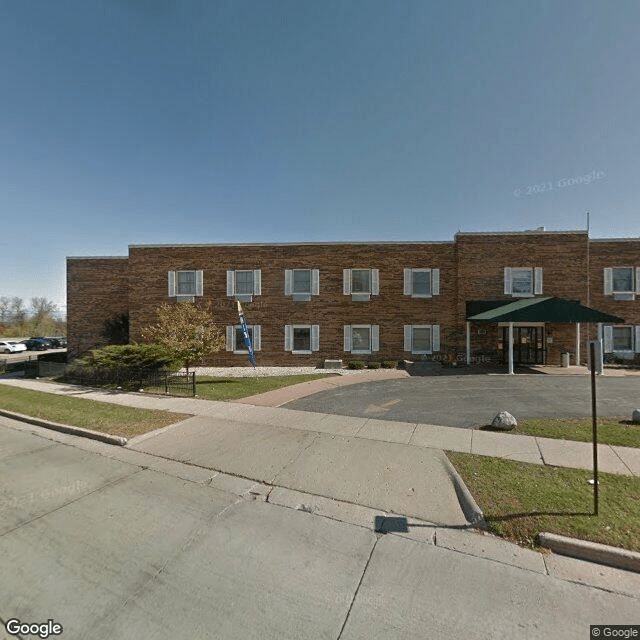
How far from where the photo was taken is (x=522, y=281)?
751 inches

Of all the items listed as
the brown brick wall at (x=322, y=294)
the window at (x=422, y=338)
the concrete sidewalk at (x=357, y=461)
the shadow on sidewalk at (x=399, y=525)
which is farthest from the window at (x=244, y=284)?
the shadow on sidewalk at (x=399, y=525)

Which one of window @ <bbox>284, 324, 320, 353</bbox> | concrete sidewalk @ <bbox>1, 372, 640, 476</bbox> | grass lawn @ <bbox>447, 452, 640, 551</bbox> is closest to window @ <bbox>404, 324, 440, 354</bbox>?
window @ <bbox>284, 324, 320, 353</bbox>

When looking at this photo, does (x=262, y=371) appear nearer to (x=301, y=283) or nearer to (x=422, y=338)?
(x=301, y=283)

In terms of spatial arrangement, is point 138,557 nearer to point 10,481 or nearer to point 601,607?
point 10,481

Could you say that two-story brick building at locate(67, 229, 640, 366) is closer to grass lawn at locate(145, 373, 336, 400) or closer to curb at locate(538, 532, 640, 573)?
grass lawn at locate(145, 373, 336, 400)

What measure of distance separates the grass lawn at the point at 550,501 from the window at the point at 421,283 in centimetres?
1470

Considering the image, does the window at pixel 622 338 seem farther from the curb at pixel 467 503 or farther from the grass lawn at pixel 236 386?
the curb at pixel 467 503

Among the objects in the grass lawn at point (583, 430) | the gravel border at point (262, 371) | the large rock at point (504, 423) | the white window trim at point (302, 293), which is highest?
the white window trim at point (302, 293)

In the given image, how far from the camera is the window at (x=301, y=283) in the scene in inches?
776

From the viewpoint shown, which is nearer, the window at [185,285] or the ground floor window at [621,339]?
the ground floor window at [621,339]

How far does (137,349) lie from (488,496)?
1455 centimetres

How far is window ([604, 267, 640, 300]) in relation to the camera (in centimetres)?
1927

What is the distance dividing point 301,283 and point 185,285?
7.65m

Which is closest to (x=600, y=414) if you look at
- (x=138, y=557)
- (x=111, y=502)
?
(x=138, y=557)
